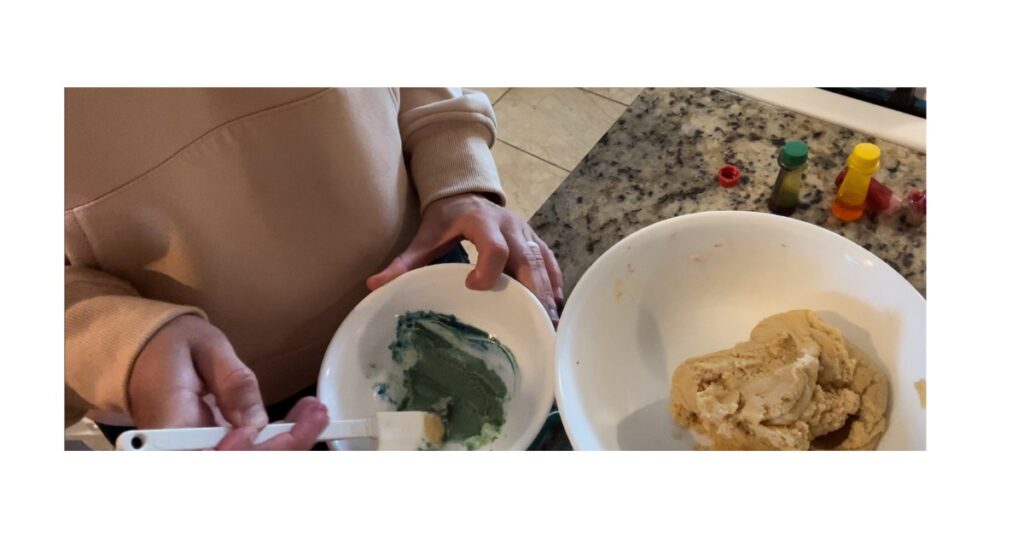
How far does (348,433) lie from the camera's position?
16.9 inches

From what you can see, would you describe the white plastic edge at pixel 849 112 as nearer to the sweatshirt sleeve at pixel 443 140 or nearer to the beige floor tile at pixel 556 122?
the beige floor tile at pixel 556 122

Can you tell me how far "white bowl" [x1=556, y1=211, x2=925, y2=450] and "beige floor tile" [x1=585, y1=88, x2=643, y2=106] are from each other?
0.15 meters

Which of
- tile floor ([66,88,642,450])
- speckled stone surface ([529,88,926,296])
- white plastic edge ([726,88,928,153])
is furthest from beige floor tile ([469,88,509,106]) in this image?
white plastic edge ([726,88,928,153])

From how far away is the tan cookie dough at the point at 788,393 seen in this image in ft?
1.33

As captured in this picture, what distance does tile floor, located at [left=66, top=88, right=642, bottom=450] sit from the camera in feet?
2.00

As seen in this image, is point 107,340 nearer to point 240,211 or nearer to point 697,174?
point 240,211

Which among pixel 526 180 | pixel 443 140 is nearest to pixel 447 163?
pixel 443 140

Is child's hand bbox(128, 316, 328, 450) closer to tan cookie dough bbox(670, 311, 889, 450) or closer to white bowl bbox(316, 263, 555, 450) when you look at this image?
white bowl bbox(316, 263, 555, 450)

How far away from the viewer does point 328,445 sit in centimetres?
43

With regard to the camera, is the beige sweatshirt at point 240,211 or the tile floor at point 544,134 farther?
the tile floor at point 544,134

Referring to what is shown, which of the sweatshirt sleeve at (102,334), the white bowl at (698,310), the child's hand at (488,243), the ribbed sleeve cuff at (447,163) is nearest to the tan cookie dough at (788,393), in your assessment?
the white bowl at (698,310)

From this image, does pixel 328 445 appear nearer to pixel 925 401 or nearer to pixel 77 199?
pixel 77 199

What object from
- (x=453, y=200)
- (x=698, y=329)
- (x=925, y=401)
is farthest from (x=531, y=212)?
(x=925, y=401)
